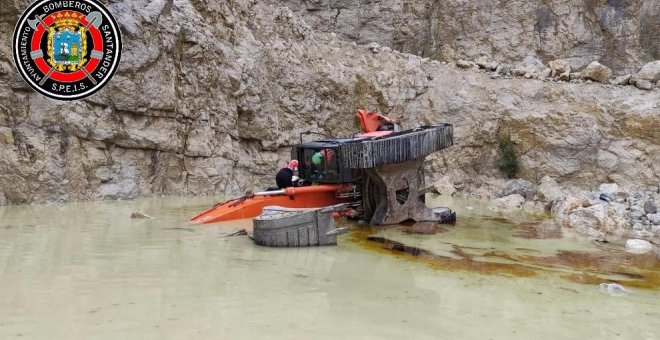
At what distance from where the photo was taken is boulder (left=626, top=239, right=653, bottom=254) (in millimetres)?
7488

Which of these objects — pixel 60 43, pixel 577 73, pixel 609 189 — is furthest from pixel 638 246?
pixel 577 73

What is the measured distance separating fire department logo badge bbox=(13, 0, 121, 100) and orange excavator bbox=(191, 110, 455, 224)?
153 inches

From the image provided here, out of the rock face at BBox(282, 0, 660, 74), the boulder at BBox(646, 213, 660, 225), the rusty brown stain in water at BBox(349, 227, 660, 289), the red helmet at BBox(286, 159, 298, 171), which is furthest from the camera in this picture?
the rock face at BBox(282, 0, 660, 74)

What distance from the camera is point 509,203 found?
12.5 metres

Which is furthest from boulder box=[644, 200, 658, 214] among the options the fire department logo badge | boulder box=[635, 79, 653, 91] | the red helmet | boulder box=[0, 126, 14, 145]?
boulder box=[0, 126, 14, 145]

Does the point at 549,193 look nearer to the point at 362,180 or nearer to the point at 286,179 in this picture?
the point at 362,180

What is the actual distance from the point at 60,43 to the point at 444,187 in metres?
9.35

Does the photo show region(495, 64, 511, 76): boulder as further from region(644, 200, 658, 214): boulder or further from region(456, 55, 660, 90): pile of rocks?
region(644, 200, 658, 214): boulder

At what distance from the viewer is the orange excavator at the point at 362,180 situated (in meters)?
7.89

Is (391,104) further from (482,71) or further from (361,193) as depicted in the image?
(361,193)

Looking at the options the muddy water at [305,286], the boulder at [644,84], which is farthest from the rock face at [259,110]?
the muddy water at [305,286]

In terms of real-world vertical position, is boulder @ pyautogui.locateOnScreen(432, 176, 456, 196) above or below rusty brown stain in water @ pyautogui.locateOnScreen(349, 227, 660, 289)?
above

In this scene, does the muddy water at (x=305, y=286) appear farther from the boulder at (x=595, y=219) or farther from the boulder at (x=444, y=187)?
the boulder at (x=444, y=187)

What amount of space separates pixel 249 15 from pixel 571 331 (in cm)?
1254
